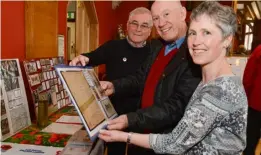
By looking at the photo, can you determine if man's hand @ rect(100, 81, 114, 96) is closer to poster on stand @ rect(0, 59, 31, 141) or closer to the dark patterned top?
poster on stand @ rect(0, 59, 31, 141)

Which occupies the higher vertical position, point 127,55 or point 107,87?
point 127,55

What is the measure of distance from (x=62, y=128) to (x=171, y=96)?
2.88 feet

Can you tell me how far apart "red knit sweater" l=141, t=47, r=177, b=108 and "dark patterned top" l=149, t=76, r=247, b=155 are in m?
0.42

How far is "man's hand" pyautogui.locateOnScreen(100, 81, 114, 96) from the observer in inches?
68.9

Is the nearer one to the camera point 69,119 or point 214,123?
point 214,123

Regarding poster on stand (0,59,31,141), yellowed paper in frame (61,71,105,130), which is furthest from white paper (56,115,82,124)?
yellowed paper in frame (61,71,105,130)

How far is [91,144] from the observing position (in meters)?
1.67

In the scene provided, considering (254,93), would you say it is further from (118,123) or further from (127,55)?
(118,123)

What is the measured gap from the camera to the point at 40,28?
102 inches

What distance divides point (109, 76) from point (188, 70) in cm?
121

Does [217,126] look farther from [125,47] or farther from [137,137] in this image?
[125,47]

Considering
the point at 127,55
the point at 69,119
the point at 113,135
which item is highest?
the point at 127,55

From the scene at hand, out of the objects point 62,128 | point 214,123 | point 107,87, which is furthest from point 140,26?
point 214,123

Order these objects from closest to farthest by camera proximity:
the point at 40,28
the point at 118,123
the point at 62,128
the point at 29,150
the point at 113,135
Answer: the point at 113,135 → the point at 118,123 → the point at 29,150 → the point at 62,128 → the point at 40,28
